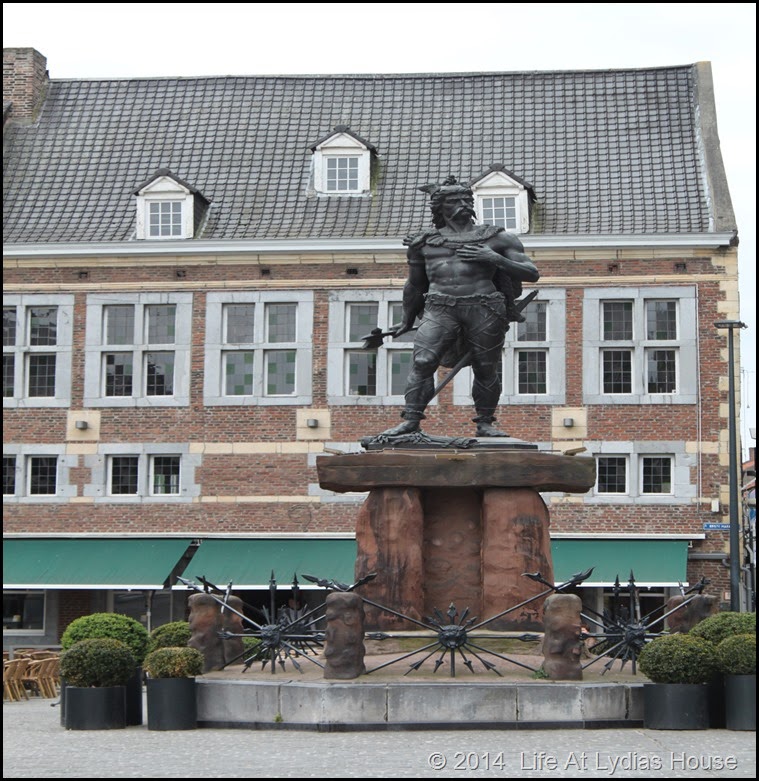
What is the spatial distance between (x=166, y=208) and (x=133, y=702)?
21283 mm

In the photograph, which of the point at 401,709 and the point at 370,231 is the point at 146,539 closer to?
the point at 370,231

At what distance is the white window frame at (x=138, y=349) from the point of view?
3381cm

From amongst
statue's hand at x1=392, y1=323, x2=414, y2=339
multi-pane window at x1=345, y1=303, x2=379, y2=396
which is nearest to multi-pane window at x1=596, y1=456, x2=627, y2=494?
multi-pane window at x1=345, y1=303, x2=379, y2=396

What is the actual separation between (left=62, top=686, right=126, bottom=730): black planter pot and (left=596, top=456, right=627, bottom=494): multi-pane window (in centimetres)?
1963

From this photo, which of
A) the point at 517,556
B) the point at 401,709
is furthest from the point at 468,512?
the point at 401,709

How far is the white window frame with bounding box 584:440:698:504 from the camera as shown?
3222 cm

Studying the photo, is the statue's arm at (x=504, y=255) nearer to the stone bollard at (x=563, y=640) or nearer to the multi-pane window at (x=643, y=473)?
the stone bollard at (x=563, y=640)

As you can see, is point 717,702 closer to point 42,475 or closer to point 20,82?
point 42,475

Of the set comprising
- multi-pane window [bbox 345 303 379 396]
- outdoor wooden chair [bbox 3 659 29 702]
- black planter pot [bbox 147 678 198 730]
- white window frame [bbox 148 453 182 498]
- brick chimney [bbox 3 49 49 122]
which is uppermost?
brick chimney [bbox 3 49 49 122]

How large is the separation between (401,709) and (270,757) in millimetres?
1657

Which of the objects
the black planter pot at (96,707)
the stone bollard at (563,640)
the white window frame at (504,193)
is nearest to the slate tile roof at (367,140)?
the white window frame at (504,193)

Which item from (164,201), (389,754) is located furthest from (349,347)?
(389,754)

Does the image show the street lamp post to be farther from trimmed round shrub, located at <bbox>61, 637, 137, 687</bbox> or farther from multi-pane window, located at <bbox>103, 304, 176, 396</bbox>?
trimmed round shrub, located at <bbox>61, 637, 137, 687</bbox>

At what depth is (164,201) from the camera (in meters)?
34.3
